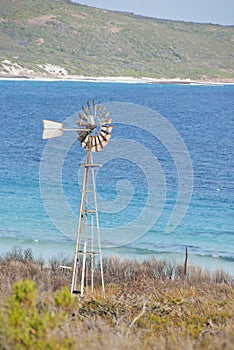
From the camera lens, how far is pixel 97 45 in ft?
496

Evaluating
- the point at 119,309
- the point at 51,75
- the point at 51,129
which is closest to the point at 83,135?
the point at 51,129

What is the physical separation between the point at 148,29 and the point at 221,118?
3923 inches

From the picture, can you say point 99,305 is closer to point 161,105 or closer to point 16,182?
point 16,182

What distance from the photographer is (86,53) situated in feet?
483

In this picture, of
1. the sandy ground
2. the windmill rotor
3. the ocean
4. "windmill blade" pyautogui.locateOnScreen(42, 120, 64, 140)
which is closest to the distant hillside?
the sandy ground

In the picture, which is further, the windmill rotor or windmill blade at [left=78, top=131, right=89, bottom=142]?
windmill blade at [left=78, top=131, right=89, bottom=142]

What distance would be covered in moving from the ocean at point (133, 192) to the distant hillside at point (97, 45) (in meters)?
78.4

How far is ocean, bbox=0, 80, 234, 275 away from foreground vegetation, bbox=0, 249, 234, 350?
3023 mm

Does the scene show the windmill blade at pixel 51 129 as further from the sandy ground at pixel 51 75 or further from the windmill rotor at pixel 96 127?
the sandy ground at pixel 51 75

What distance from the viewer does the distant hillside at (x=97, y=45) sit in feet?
448

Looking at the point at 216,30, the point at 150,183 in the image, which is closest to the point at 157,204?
the point at 150,183

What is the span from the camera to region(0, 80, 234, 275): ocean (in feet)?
68.2

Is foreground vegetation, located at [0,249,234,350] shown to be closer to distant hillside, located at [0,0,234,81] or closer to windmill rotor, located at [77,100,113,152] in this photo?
windmill rotor, located at [77,100,113,152]

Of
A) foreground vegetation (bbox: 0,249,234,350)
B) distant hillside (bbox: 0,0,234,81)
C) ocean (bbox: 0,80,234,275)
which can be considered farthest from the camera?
distant hillside (bbox: 0,0,234,81)
